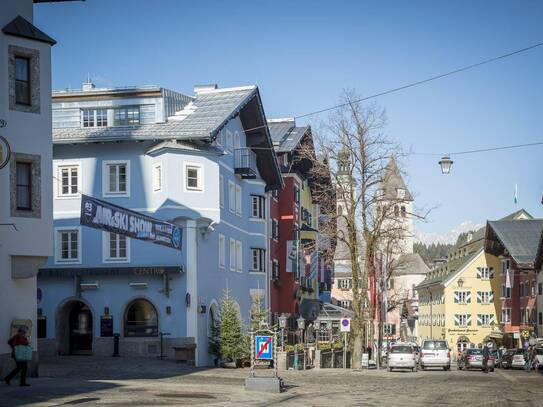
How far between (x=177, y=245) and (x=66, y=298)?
13.8 m

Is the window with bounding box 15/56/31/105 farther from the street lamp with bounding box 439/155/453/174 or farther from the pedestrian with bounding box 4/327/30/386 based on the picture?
the street lamp with bounding box 439/155/453/174

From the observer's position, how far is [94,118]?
4881cm

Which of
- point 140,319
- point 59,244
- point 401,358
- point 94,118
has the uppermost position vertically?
point 94,118

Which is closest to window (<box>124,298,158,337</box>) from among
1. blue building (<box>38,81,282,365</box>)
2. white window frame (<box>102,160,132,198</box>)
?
blue building (<box>38,81,282,365</box>)

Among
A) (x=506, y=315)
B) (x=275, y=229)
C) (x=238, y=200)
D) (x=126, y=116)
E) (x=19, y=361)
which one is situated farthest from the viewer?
(x=506, y=315)

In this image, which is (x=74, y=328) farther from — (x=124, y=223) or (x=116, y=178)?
(x=124, y=223)

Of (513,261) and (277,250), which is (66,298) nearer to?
(277,250)

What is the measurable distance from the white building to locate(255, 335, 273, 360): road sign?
23.2ft

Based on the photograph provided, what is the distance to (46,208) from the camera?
2973cm

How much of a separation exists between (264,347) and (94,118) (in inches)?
923

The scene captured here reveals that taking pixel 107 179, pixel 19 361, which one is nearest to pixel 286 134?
pixel 107 179

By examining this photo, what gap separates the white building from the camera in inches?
1128

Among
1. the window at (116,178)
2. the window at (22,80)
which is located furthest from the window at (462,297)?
the window at (22,80)

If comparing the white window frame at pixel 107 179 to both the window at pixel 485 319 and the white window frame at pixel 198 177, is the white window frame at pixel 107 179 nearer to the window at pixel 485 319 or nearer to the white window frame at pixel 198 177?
the white window frame at pixel 198 177
